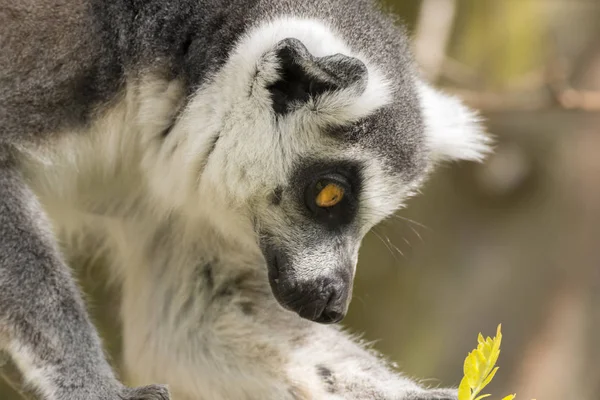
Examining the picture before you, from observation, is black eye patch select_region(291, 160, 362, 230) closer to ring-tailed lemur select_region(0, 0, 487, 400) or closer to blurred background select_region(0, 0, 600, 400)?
ring-tailed lemur select_region(0, 0, 487, 400)

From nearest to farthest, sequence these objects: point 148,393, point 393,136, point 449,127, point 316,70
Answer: point 148,393, point 316,70, point 393,136, point 449,127

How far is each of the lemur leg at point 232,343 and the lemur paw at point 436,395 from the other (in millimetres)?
61

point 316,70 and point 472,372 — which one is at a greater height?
point 316,70

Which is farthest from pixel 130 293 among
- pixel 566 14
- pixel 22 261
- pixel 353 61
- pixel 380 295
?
pixel 566 14

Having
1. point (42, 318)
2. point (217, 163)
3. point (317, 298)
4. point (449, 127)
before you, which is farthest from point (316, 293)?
point (449, 127)

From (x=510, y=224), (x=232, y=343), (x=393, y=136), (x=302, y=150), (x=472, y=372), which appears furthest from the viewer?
(x=510, y=224)

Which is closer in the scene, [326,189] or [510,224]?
[326,189]

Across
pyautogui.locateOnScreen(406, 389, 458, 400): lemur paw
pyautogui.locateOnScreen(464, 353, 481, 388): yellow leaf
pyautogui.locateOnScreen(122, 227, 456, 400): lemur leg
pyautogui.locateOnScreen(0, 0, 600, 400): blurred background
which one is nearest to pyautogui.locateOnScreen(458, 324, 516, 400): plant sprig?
pyautogui.locateOnScreen(464, 353, 481, 388): yellow leaf

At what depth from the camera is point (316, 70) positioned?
3424 mm

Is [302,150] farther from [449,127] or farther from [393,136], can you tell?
[449,127]

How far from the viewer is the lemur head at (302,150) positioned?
11.5 ft

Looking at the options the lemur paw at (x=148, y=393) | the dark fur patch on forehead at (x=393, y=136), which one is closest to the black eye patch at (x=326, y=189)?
the dark fur patch on forehead at (x=393, y=136)

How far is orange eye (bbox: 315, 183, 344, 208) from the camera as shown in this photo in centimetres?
358

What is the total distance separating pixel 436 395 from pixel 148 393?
54.6 inches
